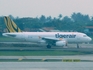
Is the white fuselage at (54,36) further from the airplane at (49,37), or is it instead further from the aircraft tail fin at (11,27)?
the aircraft tail fin at (11,27)

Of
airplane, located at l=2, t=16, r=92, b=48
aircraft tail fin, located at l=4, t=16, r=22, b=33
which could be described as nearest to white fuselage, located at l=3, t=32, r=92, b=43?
airplane, located at l=2, t=16, r=92, b=48

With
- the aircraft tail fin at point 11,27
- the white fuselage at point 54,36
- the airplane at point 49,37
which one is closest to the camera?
the airplane at point 49,37

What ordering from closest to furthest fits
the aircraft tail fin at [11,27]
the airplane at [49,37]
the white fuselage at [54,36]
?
the airplane at [49,37] < the white fuselage at [54,36] < the aircraft tail fin at [11,27]

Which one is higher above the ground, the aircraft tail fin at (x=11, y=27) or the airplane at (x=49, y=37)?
the aircraft tail fin at (x=11, y=27)

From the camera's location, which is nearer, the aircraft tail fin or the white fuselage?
the white fuselage

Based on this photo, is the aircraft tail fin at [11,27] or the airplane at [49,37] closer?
the airplane at [49,37]

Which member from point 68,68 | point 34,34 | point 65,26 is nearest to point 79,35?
point 34,34

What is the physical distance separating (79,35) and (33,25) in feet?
256

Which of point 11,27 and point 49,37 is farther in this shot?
point 11,27

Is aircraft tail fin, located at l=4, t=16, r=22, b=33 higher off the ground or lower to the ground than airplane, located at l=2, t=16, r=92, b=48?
higher

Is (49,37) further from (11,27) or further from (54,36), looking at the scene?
(11,27)

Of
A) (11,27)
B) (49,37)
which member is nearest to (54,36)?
(49,37)

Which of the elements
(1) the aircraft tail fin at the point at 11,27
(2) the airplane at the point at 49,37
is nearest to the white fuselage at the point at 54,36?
(2) the airplane at the point at 49,37

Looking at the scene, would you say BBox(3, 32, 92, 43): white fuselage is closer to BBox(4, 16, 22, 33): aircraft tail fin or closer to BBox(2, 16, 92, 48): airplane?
BBox(2, 16, 92, 48): airplane
